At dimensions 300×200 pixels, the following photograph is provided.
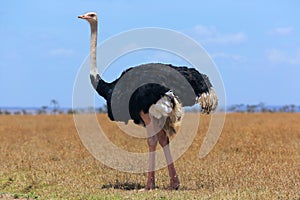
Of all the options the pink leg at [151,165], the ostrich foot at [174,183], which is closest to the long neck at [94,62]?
the pink leg at [151,165]

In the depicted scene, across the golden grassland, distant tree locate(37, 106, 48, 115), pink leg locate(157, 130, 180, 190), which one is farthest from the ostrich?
distant tree locate(37, 106, 48, 115)

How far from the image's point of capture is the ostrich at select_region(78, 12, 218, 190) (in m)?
8.52

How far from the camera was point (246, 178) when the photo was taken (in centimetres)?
941

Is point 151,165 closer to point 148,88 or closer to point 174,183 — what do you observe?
point 174,183

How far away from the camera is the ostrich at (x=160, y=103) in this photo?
8.52 metres

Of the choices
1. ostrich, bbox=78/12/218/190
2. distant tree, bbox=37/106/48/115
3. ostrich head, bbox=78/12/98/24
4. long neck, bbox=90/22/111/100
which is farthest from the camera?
distant tree, bbox=37/106/48/115

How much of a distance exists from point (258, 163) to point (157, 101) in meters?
3.31

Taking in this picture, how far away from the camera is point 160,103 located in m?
8.48

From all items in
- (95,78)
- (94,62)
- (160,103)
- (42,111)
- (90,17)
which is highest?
(90,17)

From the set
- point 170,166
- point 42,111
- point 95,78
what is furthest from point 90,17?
point 42,111

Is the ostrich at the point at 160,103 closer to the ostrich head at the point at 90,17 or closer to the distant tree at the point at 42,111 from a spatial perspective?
the ostrich head at the point at 90,17

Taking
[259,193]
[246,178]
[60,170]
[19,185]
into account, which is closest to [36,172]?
[60,170]

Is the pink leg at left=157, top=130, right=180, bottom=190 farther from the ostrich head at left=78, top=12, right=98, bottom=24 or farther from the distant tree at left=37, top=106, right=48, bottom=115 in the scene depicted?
the distant tree at left=37, top=106, right=48, bottom=115

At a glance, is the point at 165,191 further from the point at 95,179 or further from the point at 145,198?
the point at 95,179
